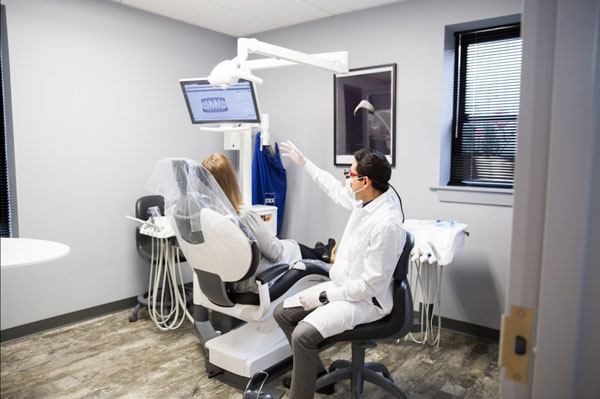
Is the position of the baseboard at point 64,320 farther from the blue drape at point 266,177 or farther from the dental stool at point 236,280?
the blue drape at point 266,177

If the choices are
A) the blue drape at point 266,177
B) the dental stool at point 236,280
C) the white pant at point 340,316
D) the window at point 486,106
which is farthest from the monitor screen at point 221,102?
the window at point 486,106

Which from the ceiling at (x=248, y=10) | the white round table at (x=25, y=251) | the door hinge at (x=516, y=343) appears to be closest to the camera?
the door hinge at (x=516, y=343)

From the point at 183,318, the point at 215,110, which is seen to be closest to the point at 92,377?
the point at 183,318

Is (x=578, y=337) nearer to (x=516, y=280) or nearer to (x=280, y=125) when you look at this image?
(x=516, y=280)

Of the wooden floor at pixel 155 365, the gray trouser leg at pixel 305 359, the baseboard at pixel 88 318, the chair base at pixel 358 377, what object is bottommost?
the wooden floor at pixel 155 365

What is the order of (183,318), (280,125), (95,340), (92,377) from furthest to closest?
(280,125) → (183,318) → (95,340) → (92,377)

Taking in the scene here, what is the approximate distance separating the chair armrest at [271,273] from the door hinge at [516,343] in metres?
1.54

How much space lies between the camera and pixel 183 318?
10.2ft

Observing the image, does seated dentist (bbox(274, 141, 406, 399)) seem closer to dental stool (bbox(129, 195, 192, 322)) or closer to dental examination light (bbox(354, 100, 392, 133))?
dental examination light (bbox(354, 100, 392, 133))

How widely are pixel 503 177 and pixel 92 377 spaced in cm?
278

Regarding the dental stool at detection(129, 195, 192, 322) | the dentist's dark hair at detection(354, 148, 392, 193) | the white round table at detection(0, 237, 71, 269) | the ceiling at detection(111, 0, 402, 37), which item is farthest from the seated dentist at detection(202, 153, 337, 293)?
the ceiling at detection(111, 0, 402, 37)

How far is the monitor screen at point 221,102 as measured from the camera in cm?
269

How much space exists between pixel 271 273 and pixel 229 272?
0.68 feet

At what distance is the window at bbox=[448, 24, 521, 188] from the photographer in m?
2.84
